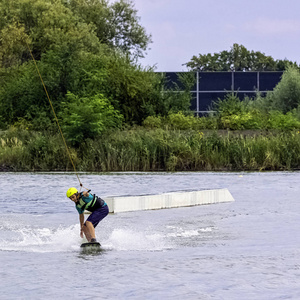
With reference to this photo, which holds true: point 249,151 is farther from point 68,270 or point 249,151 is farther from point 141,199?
point 68,270

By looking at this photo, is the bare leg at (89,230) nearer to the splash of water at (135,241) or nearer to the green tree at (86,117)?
the splash of water at (135,241)

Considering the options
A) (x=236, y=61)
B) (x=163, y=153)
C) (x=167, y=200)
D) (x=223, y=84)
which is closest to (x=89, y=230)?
(x=167, y=200)

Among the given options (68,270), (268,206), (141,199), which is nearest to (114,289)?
(68,270)

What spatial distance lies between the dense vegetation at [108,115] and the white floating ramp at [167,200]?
1229 cm

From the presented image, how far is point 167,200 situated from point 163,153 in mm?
14734

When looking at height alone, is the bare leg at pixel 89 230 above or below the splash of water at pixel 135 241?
above

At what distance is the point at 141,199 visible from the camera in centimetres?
2098

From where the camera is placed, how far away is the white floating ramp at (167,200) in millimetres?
20359

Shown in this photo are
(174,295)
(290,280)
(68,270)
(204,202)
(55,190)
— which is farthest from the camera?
(55,190)

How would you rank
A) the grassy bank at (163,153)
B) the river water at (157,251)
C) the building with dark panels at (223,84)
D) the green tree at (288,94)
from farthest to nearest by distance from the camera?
the building with dark panels at (223,84), the green tree at (288,94), the grassy bank at (163,153), the river water at (157,251)

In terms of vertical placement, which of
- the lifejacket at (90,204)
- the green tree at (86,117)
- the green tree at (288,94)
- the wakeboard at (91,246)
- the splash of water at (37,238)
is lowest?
the splash of water at (37,238)

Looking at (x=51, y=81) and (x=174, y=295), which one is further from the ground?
(x=51, y=81)

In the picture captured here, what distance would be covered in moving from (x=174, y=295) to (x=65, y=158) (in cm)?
2780

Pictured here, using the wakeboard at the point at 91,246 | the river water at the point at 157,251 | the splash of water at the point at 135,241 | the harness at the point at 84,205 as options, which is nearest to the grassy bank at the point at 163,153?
the river water at the point at 157,251
